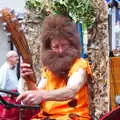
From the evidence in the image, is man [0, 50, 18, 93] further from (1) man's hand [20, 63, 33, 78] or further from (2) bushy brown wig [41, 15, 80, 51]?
(1) man's hand [20, 63, 33, 78]

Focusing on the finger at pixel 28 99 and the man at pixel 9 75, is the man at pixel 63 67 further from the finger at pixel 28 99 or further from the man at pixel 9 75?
the man at pixel 9 75

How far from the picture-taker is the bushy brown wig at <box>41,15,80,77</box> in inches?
137

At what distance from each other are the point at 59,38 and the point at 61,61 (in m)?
0.20

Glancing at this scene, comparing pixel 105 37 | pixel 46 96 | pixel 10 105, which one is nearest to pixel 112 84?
pixel 105 37

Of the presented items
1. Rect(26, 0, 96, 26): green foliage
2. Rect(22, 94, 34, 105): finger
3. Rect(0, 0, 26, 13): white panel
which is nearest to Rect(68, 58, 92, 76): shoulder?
Rect(22, 94, 34, 105): finger

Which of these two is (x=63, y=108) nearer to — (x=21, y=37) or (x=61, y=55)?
(x=61, y=55)

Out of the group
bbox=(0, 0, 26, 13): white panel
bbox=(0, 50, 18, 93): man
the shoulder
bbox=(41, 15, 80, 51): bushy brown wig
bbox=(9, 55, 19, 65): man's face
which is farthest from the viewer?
bbox=(0, 0, 26, 13): white panel

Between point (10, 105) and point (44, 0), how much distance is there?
2065 millimetres

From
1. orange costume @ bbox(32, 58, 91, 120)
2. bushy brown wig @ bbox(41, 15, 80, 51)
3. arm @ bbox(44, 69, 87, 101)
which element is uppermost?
bushy brown wig @ bbox(41, 15, 80, 51)

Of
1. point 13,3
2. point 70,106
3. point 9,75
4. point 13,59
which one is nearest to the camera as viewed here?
point 70,106

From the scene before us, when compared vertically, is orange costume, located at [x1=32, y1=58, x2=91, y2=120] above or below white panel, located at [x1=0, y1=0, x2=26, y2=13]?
below

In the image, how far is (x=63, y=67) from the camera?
11.4ft

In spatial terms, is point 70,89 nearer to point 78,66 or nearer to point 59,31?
point 78,66

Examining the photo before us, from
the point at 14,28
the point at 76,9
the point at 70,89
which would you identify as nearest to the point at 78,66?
the point at 70,89
